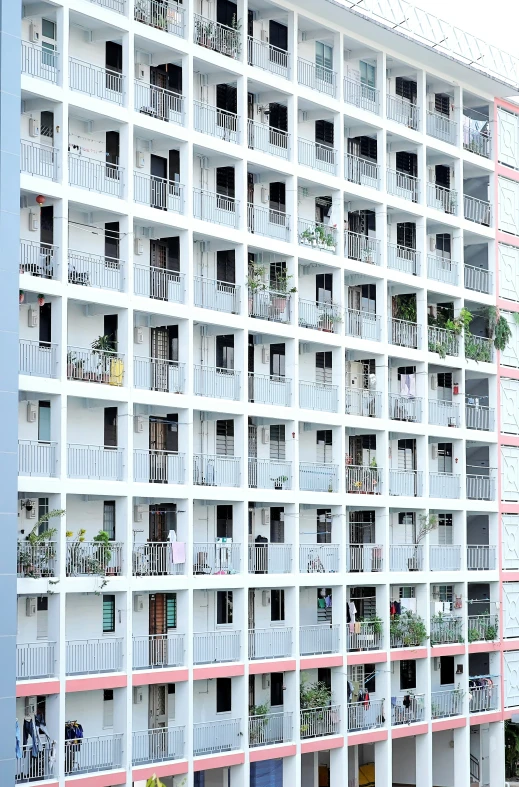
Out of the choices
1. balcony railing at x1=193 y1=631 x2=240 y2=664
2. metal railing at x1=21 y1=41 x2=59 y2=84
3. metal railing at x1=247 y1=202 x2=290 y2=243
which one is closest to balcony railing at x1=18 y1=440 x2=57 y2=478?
balcony railing at x1=193 y1=631 x2=240 y2=664

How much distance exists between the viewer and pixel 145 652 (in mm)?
34500

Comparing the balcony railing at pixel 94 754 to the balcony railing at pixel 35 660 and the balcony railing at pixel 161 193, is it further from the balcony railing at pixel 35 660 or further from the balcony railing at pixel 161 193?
the balcony railing at pixel 161 193

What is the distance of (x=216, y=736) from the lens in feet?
118

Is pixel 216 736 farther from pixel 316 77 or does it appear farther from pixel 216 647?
pixel 316 77

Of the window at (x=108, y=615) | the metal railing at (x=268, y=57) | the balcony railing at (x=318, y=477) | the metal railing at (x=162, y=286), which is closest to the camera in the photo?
the window at (x=108, y=615)

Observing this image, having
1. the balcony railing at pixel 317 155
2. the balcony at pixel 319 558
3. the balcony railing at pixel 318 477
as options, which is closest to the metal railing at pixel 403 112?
the balcony railing at pixel 317 155

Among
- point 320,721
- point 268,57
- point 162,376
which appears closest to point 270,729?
point 320,721

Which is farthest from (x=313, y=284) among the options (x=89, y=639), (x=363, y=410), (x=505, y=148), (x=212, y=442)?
(x=89, y=639)

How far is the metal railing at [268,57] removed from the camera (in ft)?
129

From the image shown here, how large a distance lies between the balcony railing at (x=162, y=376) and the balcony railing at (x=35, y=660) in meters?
7.17

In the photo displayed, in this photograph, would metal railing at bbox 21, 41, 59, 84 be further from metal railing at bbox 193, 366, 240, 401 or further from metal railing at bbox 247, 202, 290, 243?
metal railing at bbox 193, 366, 240, 401

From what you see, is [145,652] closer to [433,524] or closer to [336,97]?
[433,524]

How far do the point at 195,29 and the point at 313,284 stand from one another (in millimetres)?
8640

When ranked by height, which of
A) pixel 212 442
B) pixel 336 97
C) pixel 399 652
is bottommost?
pixel 399 652
